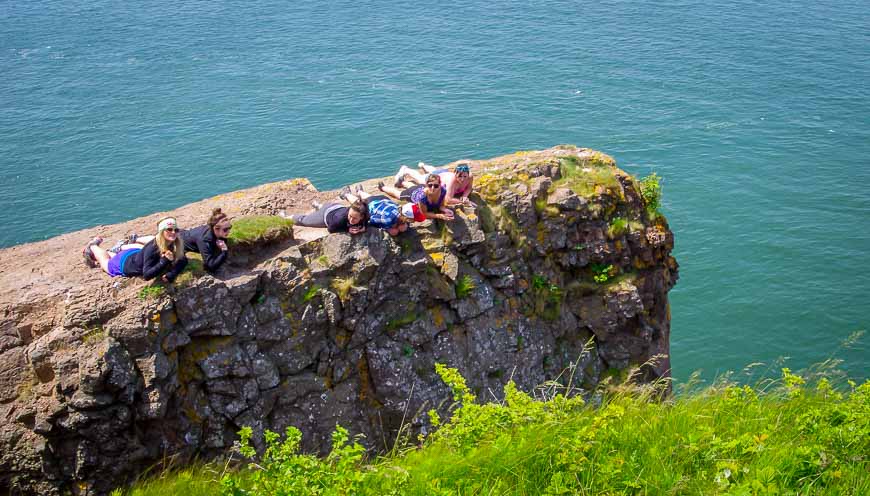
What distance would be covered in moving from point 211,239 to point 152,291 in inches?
63.2

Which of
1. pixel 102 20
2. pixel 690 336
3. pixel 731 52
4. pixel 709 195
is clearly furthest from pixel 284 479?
pixel 102 20

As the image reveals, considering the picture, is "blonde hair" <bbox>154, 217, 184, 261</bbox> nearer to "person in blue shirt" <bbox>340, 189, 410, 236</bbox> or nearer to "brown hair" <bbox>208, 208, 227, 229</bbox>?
"brown hair" <bbox>208, 208, 227, 229</bbox>

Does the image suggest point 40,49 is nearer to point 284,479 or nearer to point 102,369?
point 102,369

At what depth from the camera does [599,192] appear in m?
20.2

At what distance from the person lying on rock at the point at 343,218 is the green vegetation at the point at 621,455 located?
718 centimetres

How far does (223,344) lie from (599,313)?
35.1ft

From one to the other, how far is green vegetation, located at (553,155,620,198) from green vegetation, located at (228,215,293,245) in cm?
790

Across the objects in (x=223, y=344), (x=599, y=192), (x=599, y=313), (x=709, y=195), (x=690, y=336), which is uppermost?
(x=599, y=192)

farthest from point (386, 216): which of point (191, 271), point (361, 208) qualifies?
point (191, 271)

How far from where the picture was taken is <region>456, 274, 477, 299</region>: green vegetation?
1789cm

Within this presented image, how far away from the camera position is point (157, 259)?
14070mm

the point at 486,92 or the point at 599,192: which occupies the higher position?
the point at 599,192

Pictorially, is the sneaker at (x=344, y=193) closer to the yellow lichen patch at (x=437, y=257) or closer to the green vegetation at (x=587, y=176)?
the yellow lichen patch at (x=437, y=257)

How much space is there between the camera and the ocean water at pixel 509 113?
129 feet
